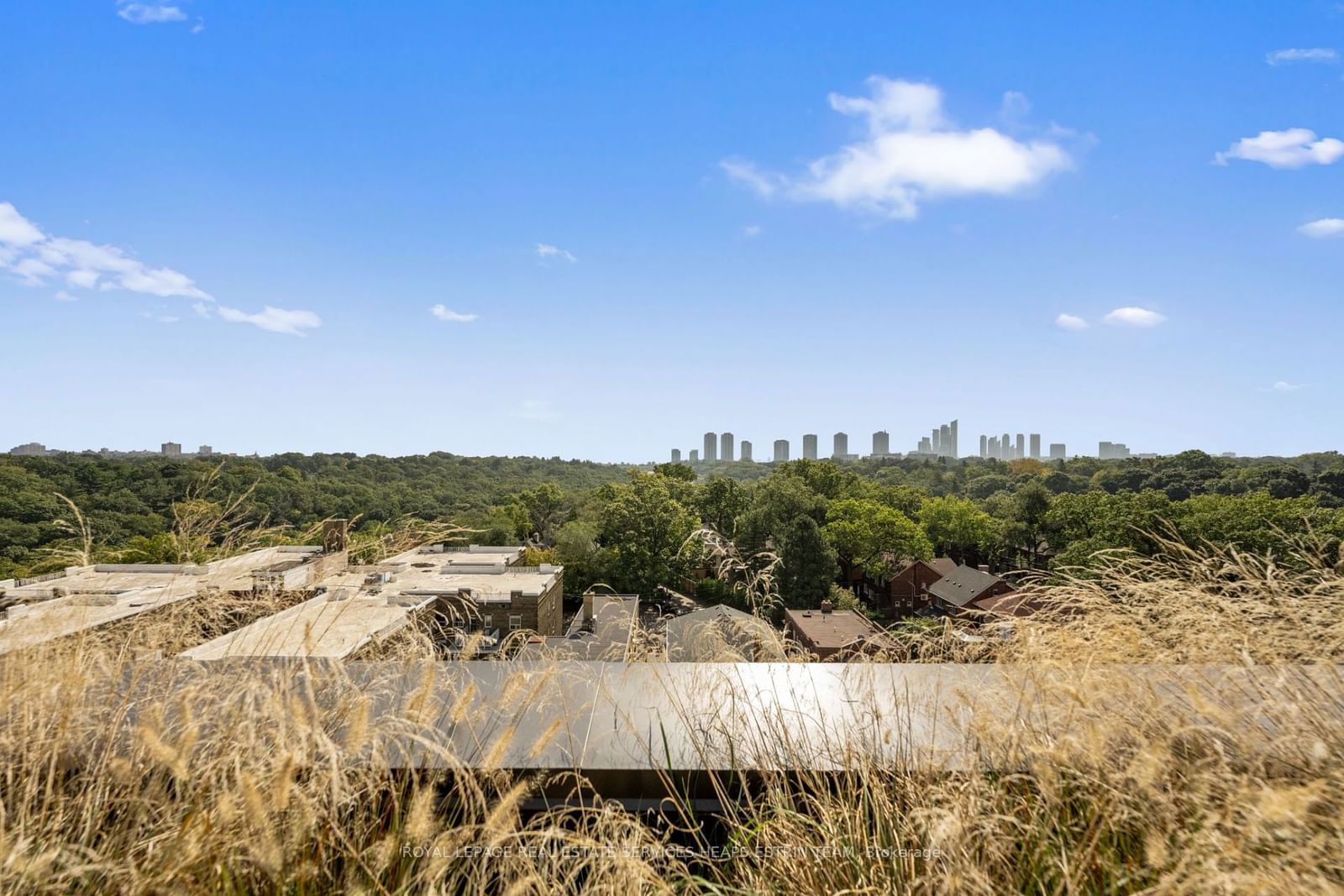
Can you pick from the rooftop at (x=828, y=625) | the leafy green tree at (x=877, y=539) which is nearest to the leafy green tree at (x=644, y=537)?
the leafy green tree at (x=877, y=539)

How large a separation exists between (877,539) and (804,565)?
17.6 ft

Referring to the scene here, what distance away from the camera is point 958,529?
105 feet

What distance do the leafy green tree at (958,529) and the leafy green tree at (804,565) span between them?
10849mm

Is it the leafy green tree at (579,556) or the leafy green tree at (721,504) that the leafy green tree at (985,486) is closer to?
the leafy green tree at (721,504)

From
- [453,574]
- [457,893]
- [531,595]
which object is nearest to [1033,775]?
[457,893]

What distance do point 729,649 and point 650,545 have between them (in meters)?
22.7

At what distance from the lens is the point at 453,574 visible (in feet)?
56.0

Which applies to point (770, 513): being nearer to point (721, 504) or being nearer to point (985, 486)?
point (721, 504)

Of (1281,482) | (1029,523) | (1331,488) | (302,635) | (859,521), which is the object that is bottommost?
(1029,523)

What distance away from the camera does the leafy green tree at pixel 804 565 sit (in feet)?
75.8

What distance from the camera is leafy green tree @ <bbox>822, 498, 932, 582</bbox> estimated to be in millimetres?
27094

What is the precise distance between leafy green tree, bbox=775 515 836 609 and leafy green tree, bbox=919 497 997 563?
A: 35.6 feet

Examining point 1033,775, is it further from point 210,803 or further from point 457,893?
point 210,803

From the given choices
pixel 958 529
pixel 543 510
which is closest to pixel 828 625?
pixel 958 529
